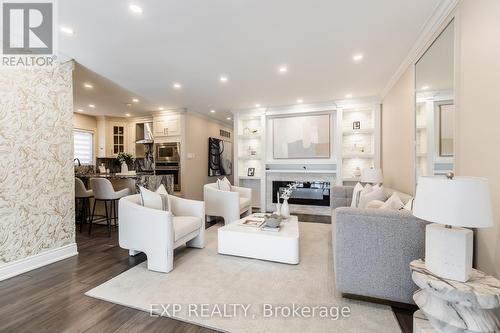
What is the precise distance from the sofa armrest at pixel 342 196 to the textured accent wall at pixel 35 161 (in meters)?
4.01

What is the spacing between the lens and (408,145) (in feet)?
10.3

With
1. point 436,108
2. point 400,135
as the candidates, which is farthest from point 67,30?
point 400,135

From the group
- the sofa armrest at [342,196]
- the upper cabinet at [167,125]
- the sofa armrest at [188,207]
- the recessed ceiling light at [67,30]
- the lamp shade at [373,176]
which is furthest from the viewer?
the upper cabinet at [167,125]

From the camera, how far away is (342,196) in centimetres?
398

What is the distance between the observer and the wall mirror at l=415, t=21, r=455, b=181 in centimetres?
207

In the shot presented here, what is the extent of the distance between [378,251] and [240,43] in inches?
101

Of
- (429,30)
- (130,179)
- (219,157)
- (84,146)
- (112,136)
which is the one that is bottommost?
(130,179)

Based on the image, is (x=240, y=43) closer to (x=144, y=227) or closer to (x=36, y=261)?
(x=144, y=227)

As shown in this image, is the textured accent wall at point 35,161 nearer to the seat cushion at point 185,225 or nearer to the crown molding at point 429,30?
the seat cushion at point 185,225

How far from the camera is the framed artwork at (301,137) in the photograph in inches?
210

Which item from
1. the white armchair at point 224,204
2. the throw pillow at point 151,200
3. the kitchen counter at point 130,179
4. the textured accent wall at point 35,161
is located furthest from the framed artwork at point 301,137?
the textured accent wall at point 35,161

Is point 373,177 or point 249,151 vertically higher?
point 249,151

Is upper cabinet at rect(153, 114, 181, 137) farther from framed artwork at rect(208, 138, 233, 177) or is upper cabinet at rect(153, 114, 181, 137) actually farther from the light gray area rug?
the light gray area rug

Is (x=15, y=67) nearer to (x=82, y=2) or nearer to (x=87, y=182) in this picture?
(x=82, y=2)
